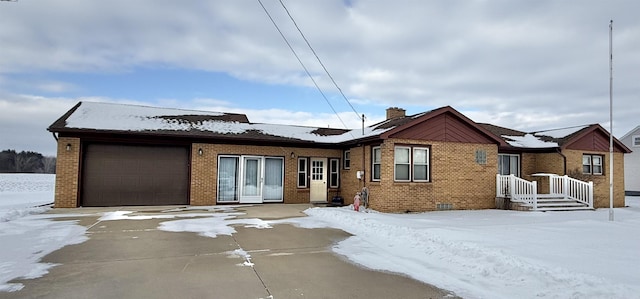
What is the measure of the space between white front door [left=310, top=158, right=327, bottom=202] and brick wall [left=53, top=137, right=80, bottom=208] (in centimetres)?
916

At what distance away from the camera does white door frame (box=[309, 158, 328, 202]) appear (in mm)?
16609

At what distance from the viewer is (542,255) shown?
245 inches

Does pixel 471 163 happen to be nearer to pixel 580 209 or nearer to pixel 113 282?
pixel 580 209

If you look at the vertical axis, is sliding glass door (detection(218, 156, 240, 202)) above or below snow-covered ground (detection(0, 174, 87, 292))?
above

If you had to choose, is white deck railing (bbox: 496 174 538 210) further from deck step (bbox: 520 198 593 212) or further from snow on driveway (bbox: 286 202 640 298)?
snow on driveway (bbox: 286 202 640 298)

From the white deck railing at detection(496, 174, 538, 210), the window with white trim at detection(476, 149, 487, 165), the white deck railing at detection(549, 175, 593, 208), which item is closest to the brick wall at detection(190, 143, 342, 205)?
the window with white trim at detection(476, 149, 487, 165)

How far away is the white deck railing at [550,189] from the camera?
14.3 meters

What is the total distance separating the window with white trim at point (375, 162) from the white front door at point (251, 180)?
489 centimetres

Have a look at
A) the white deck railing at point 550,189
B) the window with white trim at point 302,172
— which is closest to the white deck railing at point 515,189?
the white deck railing at point 550,189

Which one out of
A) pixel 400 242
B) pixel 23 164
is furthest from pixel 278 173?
pixel 23 164

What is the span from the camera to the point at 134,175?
47.1 ft

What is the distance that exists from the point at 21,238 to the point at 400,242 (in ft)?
25.8

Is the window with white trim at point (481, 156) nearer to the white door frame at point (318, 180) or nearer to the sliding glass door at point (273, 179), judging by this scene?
the white door frame at point (318, 180)

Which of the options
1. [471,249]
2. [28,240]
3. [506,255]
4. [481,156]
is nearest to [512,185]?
[481,156]
